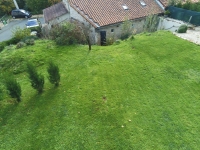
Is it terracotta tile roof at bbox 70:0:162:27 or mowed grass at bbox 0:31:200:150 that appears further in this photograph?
terracotta tile roof at bbox 70:0:162:27

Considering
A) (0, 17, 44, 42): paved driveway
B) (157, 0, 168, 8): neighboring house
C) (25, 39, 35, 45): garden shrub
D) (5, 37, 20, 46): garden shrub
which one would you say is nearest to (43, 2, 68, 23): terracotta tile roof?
(5, 37, 20, 46): garden shrub

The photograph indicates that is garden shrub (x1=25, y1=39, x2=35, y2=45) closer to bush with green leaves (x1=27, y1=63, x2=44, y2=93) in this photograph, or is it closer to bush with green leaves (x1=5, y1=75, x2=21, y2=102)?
bush with green leaves (x1=27, y1=63, x2=44, y2=93)

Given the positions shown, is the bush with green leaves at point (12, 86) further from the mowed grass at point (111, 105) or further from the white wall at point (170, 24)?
the white wall at point (170, 24)

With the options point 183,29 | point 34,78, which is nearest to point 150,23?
point 183,29

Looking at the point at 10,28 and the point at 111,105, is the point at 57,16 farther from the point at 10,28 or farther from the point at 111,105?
the point at 111,105

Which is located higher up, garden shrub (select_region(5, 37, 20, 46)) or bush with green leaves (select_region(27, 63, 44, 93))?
bush with green leaves (select_region(27, 63, 44, 93))
